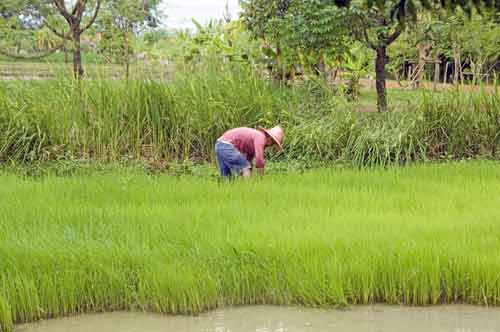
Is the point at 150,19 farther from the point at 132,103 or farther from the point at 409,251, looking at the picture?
the point at 409,251

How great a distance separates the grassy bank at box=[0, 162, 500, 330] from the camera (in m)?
4.78

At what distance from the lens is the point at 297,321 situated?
4.57 metres

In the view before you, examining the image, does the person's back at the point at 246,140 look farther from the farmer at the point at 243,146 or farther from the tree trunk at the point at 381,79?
the tree trunk at the point at 381,79

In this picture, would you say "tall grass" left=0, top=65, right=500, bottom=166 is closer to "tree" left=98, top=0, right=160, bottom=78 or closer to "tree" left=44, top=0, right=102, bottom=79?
"tree" left=44, top=0, right=102, bottom=79

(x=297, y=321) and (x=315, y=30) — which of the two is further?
(x=315, y=30)

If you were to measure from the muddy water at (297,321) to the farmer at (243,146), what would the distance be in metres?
2.78

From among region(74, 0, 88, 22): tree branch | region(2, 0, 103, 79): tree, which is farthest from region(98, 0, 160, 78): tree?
region(74, 0, 88, 22): tree branch

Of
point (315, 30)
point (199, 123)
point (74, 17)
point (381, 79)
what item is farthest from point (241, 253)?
point (74, 17)

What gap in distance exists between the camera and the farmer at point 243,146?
7336 mm

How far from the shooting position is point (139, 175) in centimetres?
802

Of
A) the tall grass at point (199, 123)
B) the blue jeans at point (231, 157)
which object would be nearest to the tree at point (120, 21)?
the tall grass at point (199, 123)

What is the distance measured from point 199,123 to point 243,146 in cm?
218

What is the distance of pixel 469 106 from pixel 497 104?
1.21ft

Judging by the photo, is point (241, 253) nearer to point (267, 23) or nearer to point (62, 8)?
point (267, 23)
